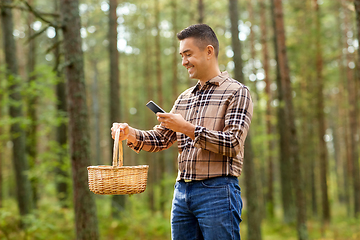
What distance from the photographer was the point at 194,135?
222 centimetres

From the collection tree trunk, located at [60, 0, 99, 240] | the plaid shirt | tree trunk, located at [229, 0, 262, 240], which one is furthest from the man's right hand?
tree trunk, located at [229, 0, 262, 240]

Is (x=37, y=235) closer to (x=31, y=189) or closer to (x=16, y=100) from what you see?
(x=31, y=189)

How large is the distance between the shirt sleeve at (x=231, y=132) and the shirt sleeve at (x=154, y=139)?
25.1 inches

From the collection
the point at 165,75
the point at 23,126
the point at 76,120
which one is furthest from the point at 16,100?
the point at 165,75

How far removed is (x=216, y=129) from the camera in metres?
2.41

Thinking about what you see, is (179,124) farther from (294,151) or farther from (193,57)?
(294,151)

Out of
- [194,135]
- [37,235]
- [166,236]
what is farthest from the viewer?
[166,236]

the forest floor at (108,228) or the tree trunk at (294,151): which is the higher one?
the tree trunk at (294,151)

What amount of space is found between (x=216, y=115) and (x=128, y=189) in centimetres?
85

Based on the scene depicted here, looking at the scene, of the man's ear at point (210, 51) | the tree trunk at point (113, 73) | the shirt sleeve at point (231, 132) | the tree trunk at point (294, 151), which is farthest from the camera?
the tree trunk at point (113, 73)

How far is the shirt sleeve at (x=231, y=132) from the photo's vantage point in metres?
2.20

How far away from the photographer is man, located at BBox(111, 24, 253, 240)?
7.36ft

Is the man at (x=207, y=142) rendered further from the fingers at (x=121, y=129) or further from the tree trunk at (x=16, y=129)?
the tree trunk at (x=16, y=129)

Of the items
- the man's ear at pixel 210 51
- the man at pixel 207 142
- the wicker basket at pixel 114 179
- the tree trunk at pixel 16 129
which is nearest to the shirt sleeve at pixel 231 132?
the man at pixel 207 142
